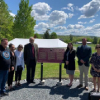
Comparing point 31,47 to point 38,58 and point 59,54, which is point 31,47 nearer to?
point 38,58

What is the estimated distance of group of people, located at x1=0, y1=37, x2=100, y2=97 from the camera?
3.43 metres

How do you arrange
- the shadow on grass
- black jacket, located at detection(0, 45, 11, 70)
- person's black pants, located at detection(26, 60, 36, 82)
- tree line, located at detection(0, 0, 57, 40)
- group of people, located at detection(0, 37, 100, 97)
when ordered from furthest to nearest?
1. tree line, located at detection(0, 0, 57, 40)
2. person's black pants, located at detection(26, 60, 36, 82)
3. the shadow on grass
4. group of people, located at detection(0, 37, 100, 97)
5. black jacket, located at detection(0, 45, 11, 70)

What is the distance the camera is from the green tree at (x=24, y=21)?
15.8 metres

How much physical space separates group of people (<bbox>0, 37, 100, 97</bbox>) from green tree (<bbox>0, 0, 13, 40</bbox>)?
11481 millimetres

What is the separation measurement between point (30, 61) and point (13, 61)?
0.86m

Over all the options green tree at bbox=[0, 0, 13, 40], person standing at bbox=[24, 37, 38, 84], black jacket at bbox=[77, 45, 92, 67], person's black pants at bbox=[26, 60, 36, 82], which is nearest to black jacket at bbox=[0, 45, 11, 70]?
person standing at bbox=[24, 37, 38, 84]

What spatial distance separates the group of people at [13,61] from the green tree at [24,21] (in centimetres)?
1169

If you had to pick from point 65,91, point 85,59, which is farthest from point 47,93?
point 85,59

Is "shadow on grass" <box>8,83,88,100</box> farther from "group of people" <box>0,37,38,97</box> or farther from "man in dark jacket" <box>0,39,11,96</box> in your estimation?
"man in dark jacket" <box>0,39,11,96</box>

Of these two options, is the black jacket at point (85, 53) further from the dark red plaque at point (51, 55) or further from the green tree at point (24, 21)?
the green tree at point (24, 21)

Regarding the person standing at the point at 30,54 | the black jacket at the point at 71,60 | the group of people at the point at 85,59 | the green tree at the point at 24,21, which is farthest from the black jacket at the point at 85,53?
the green tree at the point at 24,21

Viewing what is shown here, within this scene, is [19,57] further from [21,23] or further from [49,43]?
[21,23]

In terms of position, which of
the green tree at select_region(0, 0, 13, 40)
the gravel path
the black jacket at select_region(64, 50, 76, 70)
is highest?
the green tree at select_region(0, 0, 13, 40)

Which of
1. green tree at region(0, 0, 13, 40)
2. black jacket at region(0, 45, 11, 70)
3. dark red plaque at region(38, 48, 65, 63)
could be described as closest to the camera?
black jacket at region(0, 45, 11, 70)
